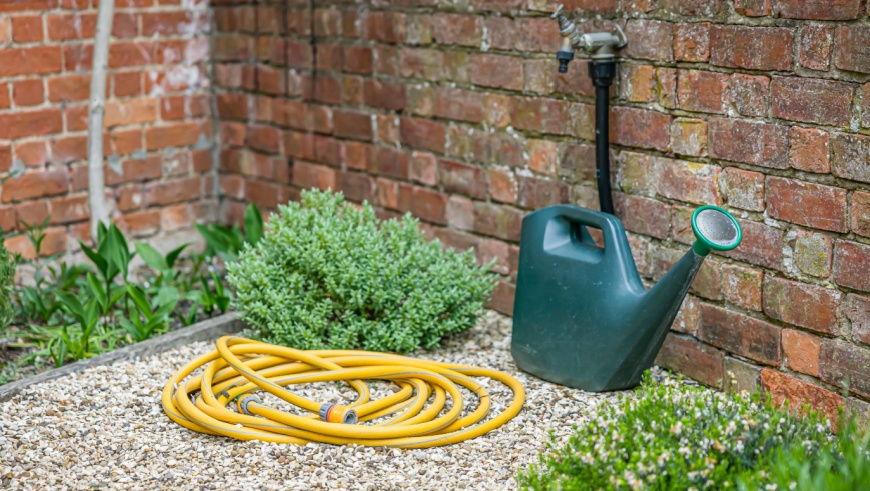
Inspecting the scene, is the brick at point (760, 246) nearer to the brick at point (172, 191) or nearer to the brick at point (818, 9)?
the brick at point (818, 9)

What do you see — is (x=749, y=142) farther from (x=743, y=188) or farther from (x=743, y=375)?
(x=743, y=375)

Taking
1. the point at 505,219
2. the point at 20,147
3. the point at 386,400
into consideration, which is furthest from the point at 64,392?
the point at 505,219

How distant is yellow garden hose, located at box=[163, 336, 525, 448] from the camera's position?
2.32m

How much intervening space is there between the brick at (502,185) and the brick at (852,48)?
3.84ft

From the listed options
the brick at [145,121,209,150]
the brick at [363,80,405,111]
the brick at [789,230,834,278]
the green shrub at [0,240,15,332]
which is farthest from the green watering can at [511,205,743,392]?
the brick at [145,121,209,150]

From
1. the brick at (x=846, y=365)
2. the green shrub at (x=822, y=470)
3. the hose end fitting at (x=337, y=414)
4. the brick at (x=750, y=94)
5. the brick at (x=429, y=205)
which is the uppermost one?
the brick at (x=750, y=94)

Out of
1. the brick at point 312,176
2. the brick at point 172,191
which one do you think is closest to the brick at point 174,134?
the brick at point 172,191

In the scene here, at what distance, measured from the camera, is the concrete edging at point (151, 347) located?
2.68 metres

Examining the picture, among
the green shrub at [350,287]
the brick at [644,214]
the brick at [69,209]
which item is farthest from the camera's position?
the brick at [69,209]

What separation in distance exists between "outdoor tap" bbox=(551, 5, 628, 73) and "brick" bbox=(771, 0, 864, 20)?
0.48 m

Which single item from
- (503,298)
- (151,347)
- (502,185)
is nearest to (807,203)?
(502,185)

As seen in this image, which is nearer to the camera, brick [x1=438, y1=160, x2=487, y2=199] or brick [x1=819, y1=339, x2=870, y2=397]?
brick [x1=819, y1=339, x2=870, y2=397]

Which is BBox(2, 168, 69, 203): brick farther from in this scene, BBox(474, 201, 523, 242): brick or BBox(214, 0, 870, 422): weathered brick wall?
BBox(474, 201, 523, 242): brick

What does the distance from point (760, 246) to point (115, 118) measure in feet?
8.18
